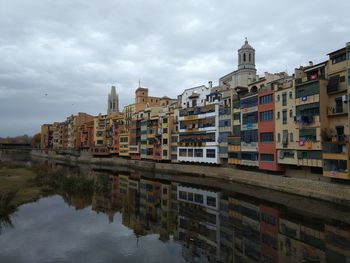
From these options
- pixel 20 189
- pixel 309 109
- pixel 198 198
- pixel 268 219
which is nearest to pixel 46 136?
pixel 20 189

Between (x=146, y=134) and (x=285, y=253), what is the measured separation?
6514 centimetres

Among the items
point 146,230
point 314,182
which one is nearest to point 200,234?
point 146,230

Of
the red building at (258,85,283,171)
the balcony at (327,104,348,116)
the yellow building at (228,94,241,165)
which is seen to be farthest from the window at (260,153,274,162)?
the balcony at (327,104,348,116)

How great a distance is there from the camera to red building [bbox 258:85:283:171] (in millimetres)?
45906

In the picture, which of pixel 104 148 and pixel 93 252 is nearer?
pixel 93 252

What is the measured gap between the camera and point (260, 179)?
154 feet

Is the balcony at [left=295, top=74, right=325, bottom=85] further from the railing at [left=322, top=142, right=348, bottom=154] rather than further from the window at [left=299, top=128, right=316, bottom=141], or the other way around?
the railing at [left=322, top=142, right=348, bottom=154]

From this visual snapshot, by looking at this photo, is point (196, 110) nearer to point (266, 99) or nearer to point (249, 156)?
point (249, 156)

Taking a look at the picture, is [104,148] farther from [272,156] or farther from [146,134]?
[272,156]

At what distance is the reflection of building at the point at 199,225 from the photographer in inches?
908

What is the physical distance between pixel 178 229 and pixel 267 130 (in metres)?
25.1

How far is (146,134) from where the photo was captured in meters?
84.3

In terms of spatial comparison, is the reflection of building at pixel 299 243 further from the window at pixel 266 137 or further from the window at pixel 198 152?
the window at pixel 198 152

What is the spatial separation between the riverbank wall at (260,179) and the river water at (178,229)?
59.3 inches
